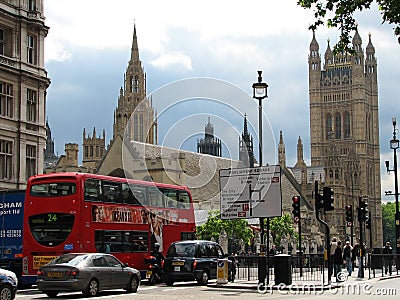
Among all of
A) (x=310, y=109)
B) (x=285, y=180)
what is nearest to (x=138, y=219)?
(x=285, y=180)

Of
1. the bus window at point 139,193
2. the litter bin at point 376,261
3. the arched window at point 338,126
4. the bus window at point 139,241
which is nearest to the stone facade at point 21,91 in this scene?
the bus window at point 139,193

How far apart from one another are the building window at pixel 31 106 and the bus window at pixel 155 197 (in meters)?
12.3

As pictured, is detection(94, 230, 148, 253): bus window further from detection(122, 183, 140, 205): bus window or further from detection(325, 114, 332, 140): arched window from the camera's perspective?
detection(325, 114, 332, 140): arched window

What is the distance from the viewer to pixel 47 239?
26.0 metres

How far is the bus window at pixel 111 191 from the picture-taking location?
2738cm

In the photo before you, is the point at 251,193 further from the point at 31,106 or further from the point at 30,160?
the point at 31,106

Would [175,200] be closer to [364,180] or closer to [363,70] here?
[364,180]

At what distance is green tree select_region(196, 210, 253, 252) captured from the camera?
245 ft

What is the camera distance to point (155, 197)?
102 ft

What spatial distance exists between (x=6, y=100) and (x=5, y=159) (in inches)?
124

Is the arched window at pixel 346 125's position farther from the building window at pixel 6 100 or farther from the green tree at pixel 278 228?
the building window at pixel 6 100

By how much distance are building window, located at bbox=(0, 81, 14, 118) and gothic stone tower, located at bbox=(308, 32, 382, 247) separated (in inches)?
4256

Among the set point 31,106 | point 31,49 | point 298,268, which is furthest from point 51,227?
point 31,49

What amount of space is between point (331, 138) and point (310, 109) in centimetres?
1247
